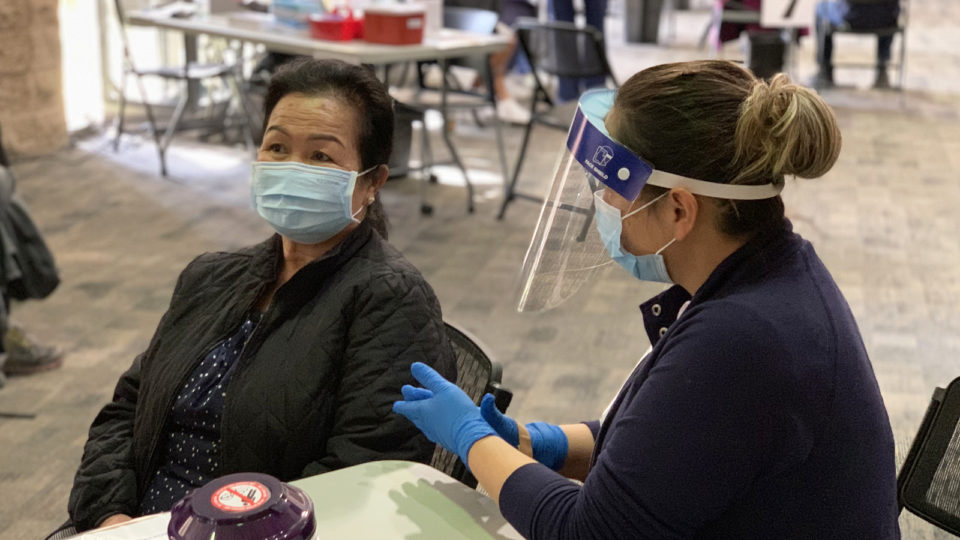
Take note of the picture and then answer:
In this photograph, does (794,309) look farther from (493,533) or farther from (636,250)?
(493,533)

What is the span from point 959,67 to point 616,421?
370 inches

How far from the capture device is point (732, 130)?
4.48 feet

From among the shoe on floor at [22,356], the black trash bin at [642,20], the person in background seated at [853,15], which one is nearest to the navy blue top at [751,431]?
the shoe on floor at [22,356]

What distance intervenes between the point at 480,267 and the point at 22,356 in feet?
6.38

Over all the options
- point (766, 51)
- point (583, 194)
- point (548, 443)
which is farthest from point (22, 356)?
point (766, 51)

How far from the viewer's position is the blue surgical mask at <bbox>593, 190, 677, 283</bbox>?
151cm

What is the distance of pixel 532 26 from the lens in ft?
17.7

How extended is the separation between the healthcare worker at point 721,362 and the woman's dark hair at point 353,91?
0.57 m

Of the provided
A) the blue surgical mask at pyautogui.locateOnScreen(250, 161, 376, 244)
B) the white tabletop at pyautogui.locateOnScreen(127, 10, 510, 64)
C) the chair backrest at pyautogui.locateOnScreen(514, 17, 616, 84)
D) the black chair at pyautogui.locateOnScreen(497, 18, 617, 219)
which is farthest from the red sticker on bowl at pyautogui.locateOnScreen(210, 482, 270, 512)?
the chair backrest at pyautogui.locateOnScreen(514, 17, 616, 84)

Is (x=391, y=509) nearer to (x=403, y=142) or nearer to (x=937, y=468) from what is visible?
(x=937, y=468)

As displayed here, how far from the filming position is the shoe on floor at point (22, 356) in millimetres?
3711

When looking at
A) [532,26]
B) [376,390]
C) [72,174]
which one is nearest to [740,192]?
[376,390]

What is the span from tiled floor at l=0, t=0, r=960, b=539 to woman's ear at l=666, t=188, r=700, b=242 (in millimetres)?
1579

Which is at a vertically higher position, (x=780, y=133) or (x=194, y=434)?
(x=780, y=133)
